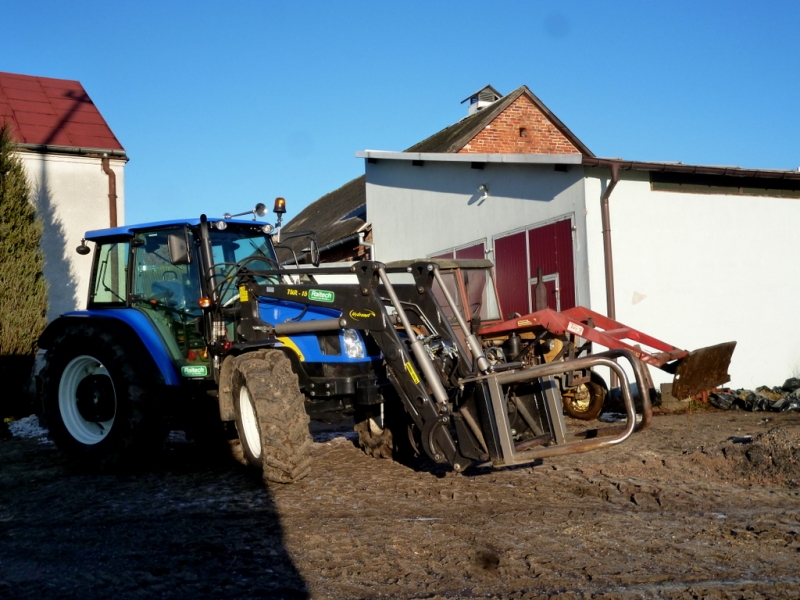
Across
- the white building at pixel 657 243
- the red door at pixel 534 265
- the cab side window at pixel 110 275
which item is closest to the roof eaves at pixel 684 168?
the white building at pixel 657 243

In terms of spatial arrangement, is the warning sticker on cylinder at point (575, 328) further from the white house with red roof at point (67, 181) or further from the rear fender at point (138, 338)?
the white house with red roof at point (67, 181)

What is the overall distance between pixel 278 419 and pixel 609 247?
7175mm

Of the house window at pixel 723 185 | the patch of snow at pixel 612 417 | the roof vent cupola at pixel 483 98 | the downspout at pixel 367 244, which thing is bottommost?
the patch of snow at pixel 612 417

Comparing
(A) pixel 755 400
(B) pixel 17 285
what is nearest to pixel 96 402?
(B) pixel 17 285

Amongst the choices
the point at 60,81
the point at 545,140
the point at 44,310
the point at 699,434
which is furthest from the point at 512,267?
the point at 60,81

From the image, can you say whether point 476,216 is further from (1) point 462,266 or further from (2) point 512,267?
(1) point 462,266

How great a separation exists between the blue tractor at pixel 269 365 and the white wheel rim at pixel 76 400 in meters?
0.01

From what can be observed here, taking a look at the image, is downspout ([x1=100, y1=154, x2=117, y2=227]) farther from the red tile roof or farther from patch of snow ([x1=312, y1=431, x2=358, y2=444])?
patch of snow ([x1=312, y1=431, x2=358, y2=444])

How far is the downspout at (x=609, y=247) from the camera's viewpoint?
1161 cm

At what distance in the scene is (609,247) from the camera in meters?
11.7

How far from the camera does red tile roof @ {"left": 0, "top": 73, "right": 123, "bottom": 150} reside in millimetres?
15391

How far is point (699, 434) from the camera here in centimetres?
864

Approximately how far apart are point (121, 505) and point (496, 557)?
9.21ft

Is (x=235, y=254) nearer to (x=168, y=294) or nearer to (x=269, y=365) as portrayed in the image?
(x=168, y=294)
